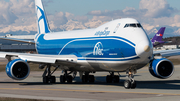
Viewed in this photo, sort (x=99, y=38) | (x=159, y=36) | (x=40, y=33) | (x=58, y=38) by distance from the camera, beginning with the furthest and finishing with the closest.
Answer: (x=159, y=36) < (x=40, y=33) < (x=58, y=38) < (x=99, y=38)

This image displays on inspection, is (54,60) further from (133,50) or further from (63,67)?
(133,50)

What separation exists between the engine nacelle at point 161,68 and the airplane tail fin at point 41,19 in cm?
1725

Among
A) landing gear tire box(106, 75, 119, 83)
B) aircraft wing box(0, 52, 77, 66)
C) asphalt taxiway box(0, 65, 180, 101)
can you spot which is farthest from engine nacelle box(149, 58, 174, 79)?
aircraft wing box(0, 52, 77, 66)

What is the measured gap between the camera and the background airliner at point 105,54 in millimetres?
20636

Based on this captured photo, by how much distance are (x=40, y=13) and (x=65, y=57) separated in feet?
41.8

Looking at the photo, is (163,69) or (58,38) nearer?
(163,69)

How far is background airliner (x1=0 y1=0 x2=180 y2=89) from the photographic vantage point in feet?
67.7

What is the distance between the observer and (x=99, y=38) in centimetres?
2394

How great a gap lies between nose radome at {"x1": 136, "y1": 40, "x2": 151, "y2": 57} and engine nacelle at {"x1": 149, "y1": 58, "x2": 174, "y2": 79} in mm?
3430

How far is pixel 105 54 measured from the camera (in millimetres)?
22578

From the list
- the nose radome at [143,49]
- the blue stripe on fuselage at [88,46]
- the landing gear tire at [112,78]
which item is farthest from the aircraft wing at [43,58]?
the nose radome at [143,49]

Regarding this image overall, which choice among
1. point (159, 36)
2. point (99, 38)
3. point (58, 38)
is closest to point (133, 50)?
point (99, 38)

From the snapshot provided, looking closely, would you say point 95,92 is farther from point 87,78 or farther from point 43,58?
point 87,78

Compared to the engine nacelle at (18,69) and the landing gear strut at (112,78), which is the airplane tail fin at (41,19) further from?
the engine nacelle at (18,69)
